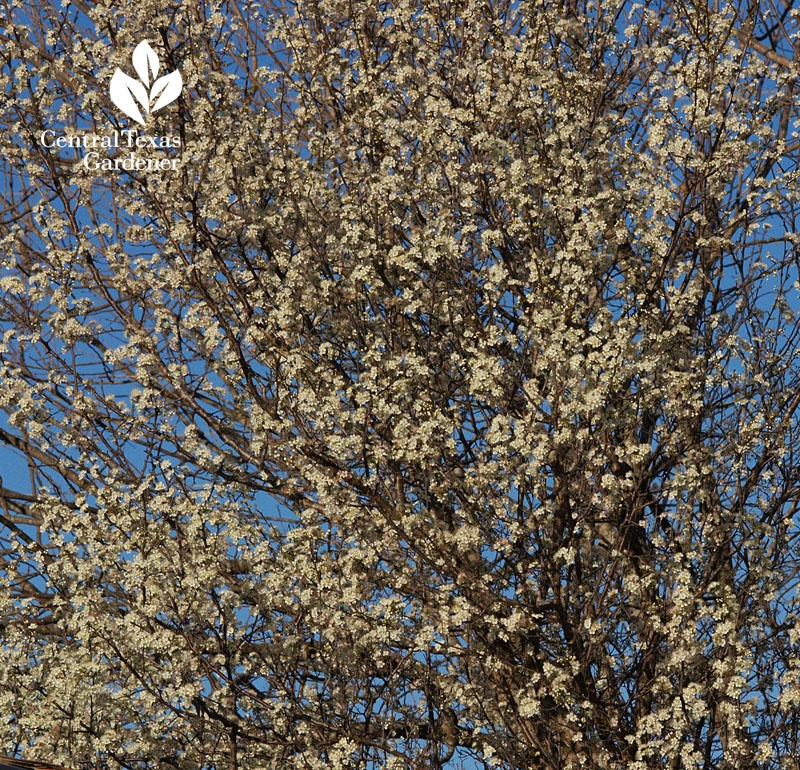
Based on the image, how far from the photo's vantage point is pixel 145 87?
971cm

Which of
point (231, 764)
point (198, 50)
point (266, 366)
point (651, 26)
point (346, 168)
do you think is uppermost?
point (651, 26)

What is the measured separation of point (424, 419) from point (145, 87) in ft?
13.8

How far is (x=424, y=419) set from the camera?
828 cm

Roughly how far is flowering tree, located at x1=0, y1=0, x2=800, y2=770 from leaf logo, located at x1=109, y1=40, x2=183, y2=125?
0.03 metres

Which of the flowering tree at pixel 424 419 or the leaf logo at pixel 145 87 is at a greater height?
the leaf logo at pixel 145 87

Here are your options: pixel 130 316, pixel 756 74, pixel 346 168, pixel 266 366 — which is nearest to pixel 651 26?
pixel 756 74

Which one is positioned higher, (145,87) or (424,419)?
(145,87)

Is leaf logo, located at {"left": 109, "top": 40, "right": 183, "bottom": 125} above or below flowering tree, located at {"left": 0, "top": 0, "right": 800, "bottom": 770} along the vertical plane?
above

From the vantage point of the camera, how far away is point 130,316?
9.57 meters

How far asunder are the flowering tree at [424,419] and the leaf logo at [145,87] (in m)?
0.03

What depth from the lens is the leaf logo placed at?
968 cm

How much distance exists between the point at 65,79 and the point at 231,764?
6.99 metres

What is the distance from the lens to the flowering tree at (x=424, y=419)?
8031 millimetres

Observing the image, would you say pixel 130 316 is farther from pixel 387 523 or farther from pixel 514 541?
pixel 514 541
